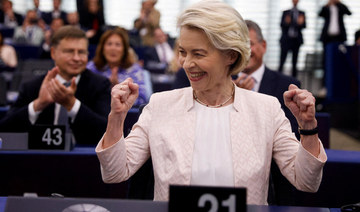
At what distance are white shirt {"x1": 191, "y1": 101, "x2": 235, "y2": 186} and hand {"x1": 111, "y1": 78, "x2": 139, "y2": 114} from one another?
27 centimetres

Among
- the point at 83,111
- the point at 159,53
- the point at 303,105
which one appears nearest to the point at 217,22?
the point at 303,105

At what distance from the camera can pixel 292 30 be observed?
949 cm

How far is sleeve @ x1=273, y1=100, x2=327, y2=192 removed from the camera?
167 cm

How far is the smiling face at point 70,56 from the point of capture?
3414 mm

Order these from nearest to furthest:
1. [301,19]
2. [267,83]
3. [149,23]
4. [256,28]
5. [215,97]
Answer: [215,97] < [267,83] < [256,28] < [301,19] < [149,23]

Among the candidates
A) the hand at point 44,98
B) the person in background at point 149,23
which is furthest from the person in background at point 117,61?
the person in background at point 149,23

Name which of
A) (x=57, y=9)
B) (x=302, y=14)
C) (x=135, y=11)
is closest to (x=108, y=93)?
(x=302, y=14)

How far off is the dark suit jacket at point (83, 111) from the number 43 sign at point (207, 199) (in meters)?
1.92

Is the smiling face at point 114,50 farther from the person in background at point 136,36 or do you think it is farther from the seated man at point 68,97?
the person in background at point 136,36

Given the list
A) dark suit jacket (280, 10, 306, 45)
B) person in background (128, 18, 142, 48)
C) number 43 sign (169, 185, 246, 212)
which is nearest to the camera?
number 43 sign (169, 185, 246, 212)

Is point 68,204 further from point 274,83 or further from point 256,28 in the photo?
point 256,28

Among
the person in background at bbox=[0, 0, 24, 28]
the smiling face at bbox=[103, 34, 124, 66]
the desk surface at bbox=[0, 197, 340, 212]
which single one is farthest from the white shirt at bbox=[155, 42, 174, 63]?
the desk surface at bbox=[0, 197, 340, 212]

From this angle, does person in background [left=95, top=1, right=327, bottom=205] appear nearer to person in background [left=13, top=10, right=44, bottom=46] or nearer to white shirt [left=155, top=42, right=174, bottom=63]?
white shirt [left=155, top=42, right=174, bottom=63]

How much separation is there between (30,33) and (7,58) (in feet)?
8.71
